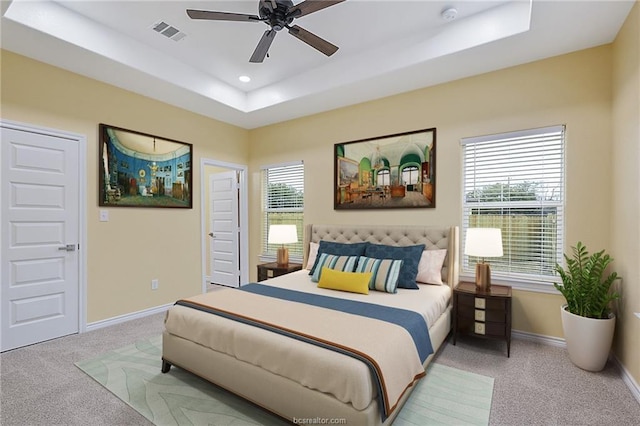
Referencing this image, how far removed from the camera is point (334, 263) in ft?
10.9

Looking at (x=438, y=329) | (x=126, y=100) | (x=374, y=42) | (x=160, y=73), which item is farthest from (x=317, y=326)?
(x=126, y=100)

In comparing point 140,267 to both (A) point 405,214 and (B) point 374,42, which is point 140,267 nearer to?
(A) point 405,214

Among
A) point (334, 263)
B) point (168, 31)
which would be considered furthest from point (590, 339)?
point (168, 31)

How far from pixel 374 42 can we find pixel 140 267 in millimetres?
3913

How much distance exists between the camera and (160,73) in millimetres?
3492

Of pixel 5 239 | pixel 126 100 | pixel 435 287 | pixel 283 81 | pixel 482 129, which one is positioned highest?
pixel 283 81

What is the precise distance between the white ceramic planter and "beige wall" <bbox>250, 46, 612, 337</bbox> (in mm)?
481

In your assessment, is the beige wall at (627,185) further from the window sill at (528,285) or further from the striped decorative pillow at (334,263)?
the striped decorative pillow at (334,263)

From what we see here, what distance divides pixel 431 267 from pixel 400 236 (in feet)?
1.83

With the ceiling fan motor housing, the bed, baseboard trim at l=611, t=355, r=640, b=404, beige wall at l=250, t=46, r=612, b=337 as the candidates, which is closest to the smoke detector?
beige wall at l=250, t=46, r=612, b=337

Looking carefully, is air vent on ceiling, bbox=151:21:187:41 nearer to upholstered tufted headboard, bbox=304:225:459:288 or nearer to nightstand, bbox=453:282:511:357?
upholstered tufted headboard, bbox=304:225:459:288

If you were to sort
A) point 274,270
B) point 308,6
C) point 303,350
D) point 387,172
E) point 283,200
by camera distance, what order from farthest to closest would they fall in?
point 283,200 → point 274,270 → point 387,172 → point 308,6 → point 303,350

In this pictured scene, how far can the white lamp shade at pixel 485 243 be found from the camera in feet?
9.47

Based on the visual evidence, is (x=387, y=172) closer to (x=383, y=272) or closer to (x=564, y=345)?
(x=383, y=272)
